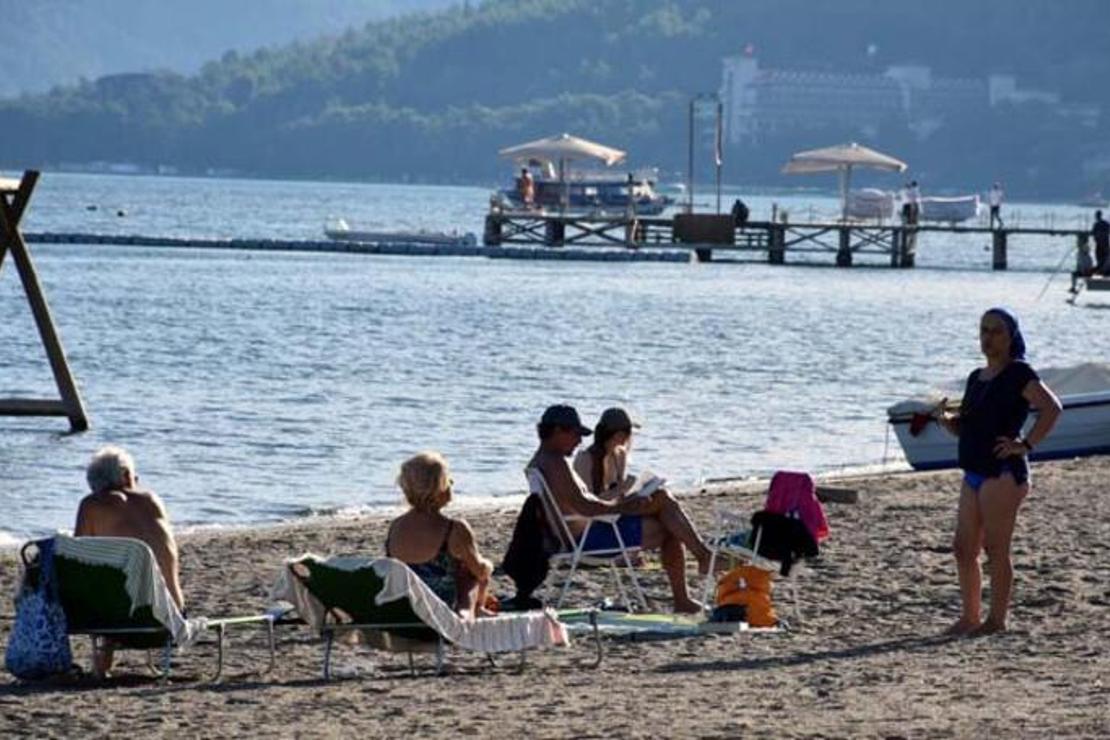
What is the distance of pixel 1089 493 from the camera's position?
16.8 metres

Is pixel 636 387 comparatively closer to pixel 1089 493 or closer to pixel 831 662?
pixel 1089 493

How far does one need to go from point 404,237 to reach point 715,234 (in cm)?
1097

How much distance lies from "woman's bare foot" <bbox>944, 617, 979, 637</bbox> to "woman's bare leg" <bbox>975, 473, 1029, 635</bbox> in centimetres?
3

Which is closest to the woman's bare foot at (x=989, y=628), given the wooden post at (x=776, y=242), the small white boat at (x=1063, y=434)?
the small white boat at (x=1063, y=434)

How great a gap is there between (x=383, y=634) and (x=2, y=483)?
36.7 ft

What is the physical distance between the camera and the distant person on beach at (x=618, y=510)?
1116cm

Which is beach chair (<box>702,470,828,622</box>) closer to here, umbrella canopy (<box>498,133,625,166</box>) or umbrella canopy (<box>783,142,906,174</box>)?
umbrella canopy (<box>783,142,906,174</box>)

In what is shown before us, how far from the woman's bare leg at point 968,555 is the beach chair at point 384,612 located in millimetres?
1831

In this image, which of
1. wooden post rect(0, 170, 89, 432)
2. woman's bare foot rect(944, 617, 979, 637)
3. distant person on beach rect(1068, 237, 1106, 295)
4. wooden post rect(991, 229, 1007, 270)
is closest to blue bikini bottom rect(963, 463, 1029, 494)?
woman's bare foot rect(944, 617, 979, 637)

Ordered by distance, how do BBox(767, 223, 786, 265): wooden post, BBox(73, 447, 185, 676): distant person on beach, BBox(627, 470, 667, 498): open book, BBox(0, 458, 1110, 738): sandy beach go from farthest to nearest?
BBox(767, 223, 786, 265): wooden post
BBox(627, 470, 667, 498): open book
BBox(73, 447, 185, 676): distant person on beach
BBox(0, 458, 1110, 738): sandy beach

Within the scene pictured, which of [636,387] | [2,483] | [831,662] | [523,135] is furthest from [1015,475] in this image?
[523,135]

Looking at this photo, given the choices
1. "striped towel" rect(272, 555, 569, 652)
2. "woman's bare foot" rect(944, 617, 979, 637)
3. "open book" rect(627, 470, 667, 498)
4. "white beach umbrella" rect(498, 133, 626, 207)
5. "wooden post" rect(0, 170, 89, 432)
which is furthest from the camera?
"white beach umbrella" rect(498, 133, 626, 207)

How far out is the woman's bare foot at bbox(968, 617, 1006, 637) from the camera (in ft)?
35.9

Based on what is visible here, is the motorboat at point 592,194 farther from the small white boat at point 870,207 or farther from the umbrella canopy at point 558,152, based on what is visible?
the small white boat at point 870,207
